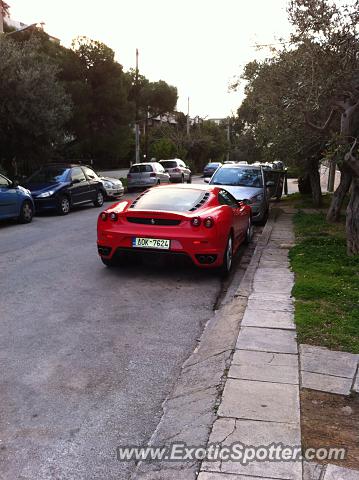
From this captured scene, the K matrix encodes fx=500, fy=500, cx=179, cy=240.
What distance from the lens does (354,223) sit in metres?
8.08

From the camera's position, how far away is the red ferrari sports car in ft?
22.4

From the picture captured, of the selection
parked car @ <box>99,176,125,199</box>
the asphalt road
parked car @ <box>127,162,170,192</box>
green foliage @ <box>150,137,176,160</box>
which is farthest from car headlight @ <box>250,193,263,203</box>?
green foliage @ <box>150,137,176,160</box>

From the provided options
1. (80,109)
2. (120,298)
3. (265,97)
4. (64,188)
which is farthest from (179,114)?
(120,298)

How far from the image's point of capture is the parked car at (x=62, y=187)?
1508 centimetres

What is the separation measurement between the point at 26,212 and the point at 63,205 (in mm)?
2192

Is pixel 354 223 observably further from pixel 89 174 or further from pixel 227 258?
pixel 89 174

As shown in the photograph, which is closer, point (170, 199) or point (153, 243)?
point (153, 243)

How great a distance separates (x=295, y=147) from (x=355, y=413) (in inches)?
441

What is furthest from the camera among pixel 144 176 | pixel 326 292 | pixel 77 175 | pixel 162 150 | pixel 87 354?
pixel 162 150

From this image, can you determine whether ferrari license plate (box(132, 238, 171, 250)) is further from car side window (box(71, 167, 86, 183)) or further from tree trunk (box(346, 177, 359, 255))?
car side window (box(71, 167, 86, 183))

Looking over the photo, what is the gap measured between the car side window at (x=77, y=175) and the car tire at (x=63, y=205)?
2.96 ft

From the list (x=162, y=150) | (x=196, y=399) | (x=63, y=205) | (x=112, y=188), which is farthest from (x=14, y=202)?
(x=162, y=150)

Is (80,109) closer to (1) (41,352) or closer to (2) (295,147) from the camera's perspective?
(2) (295,147)

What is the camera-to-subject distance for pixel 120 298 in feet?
20.2
